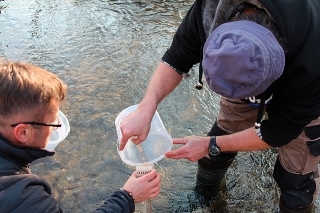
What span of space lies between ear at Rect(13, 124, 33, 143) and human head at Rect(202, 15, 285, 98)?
0.82 meters

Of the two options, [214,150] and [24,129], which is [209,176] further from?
[24,129]

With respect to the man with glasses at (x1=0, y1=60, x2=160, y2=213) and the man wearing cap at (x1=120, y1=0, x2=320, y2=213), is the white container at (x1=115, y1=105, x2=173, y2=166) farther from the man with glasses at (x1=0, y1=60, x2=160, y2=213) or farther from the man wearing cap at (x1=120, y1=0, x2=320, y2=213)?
the man with glasses at (x1=0, y1=60, x2=160, y2=213)

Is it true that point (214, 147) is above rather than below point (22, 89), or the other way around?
below

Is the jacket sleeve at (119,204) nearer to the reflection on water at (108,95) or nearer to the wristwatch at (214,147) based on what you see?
the wristwatch at (214,147)

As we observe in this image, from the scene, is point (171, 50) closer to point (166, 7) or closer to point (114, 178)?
point (114, 178)

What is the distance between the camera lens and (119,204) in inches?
74.5

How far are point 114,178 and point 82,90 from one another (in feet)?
3.73

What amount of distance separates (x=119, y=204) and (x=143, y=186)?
174 mm

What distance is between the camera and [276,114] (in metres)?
1.93

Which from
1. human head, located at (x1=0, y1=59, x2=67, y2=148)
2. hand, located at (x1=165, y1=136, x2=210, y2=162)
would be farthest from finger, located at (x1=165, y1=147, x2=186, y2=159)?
human head, located at (x1=0, y1=59, x2=67, y2=148)

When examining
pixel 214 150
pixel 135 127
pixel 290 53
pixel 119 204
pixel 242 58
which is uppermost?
pixel 242 58

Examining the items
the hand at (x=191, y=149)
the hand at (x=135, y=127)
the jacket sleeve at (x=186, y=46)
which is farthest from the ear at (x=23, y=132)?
the jacket sleeve at (x=186, y=46)

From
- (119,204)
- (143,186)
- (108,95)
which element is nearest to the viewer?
(119,204)

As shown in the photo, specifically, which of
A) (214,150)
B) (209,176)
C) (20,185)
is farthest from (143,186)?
(209,176)
